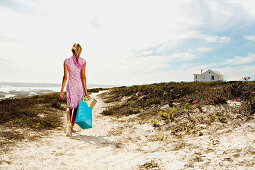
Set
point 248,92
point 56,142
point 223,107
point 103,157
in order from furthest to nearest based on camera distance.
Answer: point 248,92
point 223,107
point 56,142
point 103,157

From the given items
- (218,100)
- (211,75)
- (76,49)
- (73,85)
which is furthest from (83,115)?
(211,75)

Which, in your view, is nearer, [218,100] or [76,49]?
[76,49]

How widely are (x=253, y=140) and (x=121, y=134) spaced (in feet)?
12.1

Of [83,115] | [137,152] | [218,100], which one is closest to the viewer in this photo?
[137,152]

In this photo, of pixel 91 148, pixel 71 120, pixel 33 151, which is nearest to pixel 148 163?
pixel 91 148

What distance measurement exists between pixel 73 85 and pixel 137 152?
2.86 metres

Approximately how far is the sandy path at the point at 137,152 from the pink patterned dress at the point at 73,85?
3.82ft

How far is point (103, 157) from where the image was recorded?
143 inches

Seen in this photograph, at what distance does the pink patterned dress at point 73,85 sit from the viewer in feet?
16.7

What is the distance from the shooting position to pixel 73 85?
5.14 metres

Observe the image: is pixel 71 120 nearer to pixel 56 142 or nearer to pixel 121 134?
pixel 56 142

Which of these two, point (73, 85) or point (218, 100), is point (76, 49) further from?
point (218, 100)

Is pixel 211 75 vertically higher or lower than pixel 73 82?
higher

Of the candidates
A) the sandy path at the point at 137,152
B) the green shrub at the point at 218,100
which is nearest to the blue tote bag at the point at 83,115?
the sandy path at the point at 137,152
